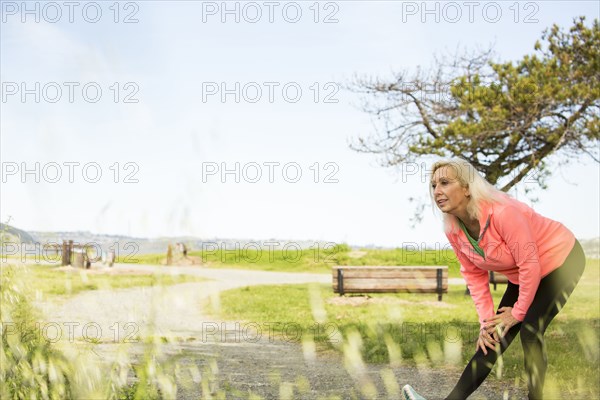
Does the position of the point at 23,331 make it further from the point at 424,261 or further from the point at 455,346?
the point at 424,261

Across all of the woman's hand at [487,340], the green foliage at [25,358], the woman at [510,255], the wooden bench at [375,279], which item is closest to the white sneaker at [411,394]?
the woman at [510,255]

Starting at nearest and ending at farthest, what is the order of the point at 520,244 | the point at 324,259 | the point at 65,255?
the point at 520,244 → the point at 65,255 → the point at 324,259

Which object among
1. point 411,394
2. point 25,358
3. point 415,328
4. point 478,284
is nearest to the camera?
point 411,394

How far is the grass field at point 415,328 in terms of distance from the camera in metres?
7.25

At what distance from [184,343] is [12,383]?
499 cm

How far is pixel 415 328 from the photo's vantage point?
11.1m

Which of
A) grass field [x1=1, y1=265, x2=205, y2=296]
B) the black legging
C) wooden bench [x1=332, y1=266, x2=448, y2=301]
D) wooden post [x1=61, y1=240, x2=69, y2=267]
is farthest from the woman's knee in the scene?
wooden post [x1=61, y1=240, x2=69, y2=267]

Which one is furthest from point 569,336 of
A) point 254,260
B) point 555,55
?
point 254,260

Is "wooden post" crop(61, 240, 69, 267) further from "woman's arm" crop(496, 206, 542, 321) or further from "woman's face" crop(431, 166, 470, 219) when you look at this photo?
"woman's arm" crop(496, 206, 542, 321)

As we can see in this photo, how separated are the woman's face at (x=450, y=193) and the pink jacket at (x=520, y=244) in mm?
152

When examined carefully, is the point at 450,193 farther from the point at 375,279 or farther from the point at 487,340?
the point at 375,279

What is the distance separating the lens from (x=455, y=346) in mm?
9195

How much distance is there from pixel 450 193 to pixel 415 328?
7.26 meters

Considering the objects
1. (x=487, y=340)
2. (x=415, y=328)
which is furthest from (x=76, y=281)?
(x=487, y=340)
